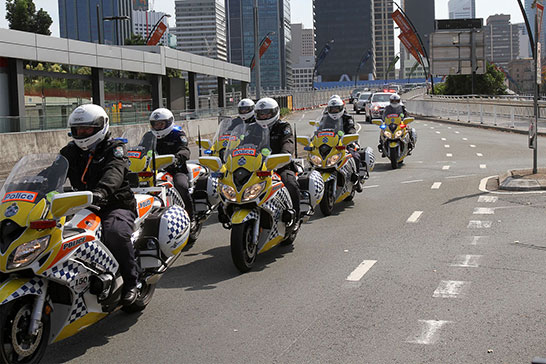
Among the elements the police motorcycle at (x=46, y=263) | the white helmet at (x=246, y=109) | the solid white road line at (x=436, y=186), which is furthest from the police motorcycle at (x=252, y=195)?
the solid white road line at (x=436, y=186)

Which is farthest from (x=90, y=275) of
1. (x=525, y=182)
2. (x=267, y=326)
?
(x=525, y=182)

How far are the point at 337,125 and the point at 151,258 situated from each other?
7664mm

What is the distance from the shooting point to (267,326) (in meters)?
6.32

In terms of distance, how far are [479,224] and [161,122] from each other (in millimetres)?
5015

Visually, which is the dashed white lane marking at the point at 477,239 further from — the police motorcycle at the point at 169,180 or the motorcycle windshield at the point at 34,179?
the motorcycle windshield at the point at 34,179

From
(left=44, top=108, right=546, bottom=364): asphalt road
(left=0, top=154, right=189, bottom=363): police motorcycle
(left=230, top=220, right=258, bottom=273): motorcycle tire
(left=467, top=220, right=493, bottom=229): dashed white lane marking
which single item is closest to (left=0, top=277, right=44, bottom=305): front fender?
(left=0, top=154, right=189, bottom=363): police motorcycle

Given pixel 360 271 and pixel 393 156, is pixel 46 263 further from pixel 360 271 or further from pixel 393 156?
pixel 393 156

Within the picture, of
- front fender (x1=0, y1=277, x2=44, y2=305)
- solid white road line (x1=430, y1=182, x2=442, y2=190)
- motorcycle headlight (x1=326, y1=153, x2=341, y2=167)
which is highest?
motorcycle headlight (x1=326, y1=153, x2=341, y2=167)

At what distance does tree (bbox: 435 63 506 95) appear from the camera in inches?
3305

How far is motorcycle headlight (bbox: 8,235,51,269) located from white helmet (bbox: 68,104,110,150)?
1339mm

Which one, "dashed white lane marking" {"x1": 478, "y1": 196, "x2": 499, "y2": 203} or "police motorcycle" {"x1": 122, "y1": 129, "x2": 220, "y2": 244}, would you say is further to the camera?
"dashed white lane marking" {"x1": 478, "y1": 196, "x2": 499, "y2": 203}

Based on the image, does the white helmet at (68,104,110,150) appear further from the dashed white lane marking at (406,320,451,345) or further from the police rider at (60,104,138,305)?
the dashed white lane marking at (406,320,451,345)

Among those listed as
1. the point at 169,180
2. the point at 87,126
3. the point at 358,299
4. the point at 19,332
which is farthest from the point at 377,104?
the point at 19,332

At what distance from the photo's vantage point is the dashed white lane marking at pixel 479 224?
10945 millimetres
